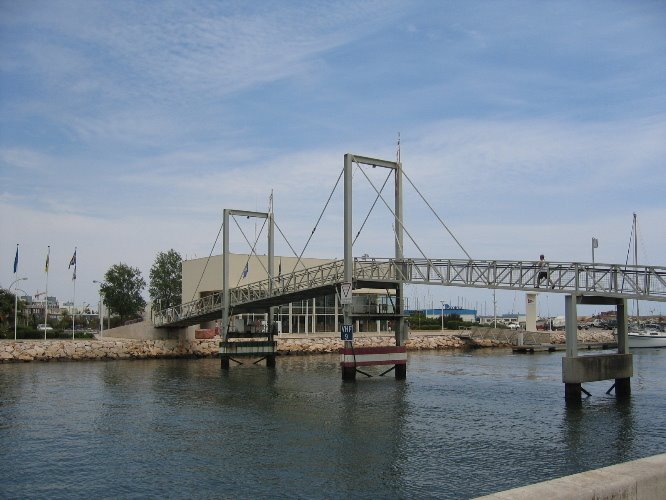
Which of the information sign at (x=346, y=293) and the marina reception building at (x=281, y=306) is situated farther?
the marina reception building at (x=281, y=306)

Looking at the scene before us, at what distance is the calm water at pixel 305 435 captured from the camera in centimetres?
1723

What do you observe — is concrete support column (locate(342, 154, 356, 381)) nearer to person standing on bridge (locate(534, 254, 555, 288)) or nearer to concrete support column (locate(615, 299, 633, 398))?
person standing on bridge (locate(534, 254, 555, 288))

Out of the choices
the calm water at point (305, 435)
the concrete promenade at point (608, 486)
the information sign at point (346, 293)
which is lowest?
the calm water at point (305, 435)

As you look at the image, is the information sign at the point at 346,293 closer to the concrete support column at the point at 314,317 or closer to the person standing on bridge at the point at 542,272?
the person standing on bridge at the point at 542,272

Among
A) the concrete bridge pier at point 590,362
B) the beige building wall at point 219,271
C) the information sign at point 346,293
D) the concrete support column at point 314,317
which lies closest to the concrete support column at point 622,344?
the concrete bridge pier at point 590,362

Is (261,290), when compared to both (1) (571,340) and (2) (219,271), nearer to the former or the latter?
(2) (219,271)

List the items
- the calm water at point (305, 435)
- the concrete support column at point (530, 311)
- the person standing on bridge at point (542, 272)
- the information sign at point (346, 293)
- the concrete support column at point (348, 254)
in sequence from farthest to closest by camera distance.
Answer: the concrete support column at point (530, 311) < the concrete support column at point (348, 254) < the information sign at point (346, 293) < the person standing on bridge at point (542, 272) < the calm water at point (305, 435)

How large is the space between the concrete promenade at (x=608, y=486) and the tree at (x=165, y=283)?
→ 91285mm

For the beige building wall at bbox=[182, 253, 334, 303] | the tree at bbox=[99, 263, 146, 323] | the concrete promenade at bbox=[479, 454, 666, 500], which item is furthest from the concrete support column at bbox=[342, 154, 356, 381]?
the tree at bbox=[99, 263, 146, 323]

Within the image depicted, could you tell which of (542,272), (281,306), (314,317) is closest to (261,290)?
(281,306)

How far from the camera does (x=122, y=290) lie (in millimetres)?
86938

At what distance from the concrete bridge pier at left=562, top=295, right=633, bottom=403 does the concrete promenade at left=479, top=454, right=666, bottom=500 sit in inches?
960

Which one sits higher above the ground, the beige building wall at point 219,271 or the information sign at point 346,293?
the beige building wall at point 219,271

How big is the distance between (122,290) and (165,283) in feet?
30.3
